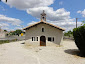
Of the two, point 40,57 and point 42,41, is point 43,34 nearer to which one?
point 42,41

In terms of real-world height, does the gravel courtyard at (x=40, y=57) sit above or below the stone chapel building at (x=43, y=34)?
below

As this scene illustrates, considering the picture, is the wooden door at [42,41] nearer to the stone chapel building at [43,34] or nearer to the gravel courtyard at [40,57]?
the stone chapel building at [43,34]

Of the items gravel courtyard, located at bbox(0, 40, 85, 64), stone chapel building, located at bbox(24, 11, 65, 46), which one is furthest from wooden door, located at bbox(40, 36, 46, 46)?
gravel courtyard, located at bbox(0, 40, 85, 64)

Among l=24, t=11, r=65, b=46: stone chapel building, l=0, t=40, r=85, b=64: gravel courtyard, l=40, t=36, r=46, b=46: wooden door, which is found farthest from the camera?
l=40, t=36, r=46, b=46: wooden door

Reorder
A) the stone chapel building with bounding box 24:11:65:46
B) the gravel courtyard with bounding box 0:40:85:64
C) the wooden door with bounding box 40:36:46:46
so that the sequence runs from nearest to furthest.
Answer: the gravel courtyard with bounding box 0:40:85:64, the stone chapel building with bounding box 24:11:65:46, the wooden door with bounding box 40:36:46:46

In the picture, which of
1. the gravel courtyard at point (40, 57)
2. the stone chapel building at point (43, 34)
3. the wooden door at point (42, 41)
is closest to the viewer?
the gravel courtyard at point (40, 57)

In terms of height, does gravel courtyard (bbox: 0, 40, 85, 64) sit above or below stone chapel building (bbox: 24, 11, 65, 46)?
below

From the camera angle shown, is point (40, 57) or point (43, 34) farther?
point (43, 34)

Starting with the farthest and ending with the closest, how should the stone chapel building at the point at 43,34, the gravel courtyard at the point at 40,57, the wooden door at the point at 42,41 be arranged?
1. the wooden door at the point at 42,41
2. the stone chapel building at the point at 43,34
3. the gravel courtyard at the point at 40,57

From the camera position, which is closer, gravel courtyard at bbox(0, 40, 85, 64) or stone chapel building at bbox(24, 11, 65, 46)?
gravel courtyard at bbox(0, 40, 85, 64)

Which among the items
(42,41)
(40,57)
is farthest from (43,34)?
(40,57)

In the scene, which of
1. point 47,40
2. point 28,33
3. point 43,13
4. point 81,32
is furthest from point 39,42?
point 81,32

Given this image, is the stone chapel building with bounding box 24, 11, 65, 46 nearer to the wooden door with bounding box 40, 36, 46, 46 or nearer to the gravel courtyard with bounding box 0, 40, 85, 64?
the wooden door with bounding box 40, 36, 46, 46

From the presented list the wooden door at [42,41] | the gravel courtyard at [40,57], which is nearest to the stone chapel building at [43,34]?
the wooden door at [42,41]
